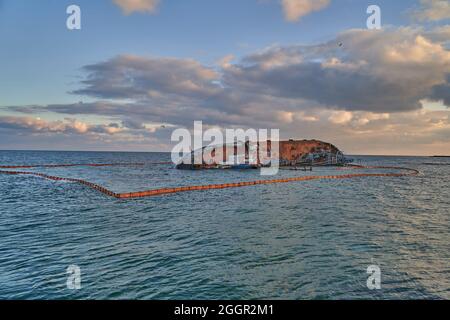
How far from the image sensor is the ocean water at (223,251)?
45.2 feet

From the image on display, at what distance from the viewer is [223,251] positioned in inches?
752

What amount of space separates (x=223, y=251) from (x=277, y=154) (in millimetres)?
149620

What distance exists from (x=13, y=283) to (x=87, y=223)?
1297cm

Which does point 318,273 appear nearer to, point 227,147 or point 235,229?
point 235,229

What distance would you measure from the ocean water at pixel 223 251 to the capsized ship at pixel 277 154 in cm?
10781

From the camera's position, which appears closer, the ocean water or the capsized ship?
the ocean water

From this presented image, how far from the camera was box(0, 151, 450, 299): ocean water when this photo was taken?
13.8 m

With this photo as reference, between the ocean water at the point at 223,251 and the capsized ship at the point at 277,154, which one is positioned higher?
the capsized ship at the point at 277,154

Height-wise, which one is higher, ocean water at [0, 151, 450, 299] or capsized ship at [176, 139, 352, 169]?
capsized ship at [176, 139, 352, 169]

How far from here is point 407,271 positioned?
1595 centimetres

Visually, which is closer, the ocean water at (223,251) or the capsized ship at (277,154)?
the ocean water at (223,251)

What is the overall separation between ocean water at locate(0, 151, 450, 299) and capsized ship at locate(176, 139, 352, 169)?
107806 mm
